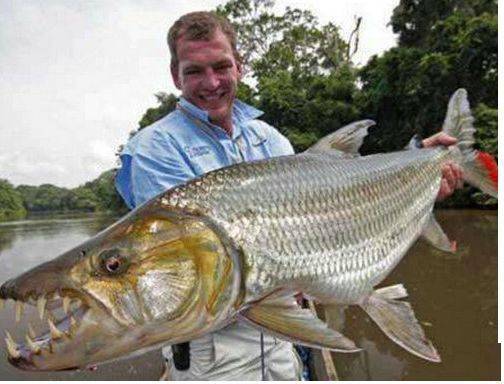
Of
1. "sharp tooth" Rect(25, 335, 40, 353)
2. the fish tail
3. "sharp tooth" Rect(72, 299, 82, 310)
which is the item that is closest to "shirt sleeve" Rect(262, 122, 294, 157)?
the fish tail

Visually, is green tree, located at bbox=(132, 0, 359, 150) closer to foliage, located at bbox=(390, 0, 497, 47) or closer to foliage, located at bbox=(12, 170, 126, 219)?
foliage, located at bbox=(390, 0, 497, 47)

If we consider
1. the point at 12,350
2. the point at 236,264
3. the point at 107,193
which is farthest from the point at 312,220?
the point at 107,193

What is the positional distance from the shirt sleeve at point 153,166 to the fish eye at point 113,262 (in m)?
0.74

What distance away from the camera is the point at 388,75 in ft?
82.9

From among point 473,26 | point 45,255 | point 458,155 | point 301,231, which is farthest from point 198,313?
point 473,26

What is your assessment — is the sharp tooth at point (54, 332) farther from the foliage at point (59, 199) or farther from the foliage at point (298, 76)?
the foliage at point (59, 199)

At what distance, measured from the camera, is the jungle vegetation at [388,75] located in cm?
2202

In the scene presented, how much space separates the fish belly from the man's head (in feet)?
2.05

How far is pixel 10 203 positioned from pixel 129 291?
8750 cm

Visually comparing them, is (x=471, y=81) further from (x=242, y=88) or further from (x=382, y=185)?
(x=382, y=185)

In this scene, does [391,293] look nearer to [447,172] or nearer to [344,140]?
[344,140]

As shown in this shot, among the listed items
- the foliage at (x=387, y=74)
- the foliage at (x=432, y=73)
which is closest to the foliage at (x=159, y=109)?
the foliage at (x=387, y=74)

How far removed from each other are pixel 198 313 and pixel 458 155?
189cm

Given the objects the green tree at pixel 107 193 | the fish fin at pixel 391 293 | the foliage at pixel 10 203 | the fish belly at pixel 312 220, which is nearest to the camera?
the fish belly at pixel 312 220
